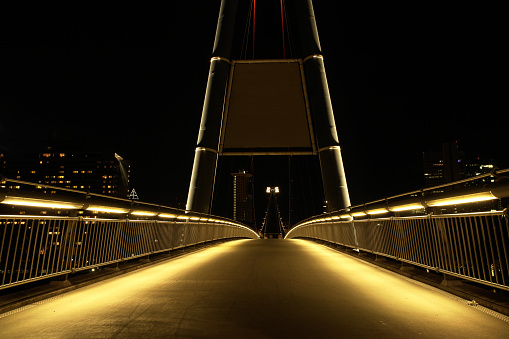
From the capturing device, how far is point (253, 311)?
12.0 ft

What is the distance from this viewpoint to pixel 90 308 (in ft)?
12.5

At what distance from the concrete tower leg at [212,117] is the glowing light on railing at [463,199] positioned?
12.9 metres

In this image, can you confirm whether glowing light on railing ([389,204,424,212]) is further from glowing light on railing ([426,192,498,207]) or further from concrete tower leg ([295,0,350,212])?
concrete tower leg ([295,0,350,212])

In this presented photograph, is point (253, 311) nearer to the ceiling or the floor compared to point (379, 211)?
nearer to the floor

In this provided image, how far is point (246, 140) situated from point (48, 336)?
1841 centimetres

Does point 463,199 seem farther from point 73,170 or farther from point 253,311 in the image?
A: point 73,170

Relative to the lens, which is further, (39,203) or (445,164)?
(445,164)

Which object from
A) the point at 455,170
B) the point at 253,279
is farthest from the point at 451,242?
the point at 455,170

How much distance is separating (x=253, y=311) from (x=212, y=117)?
622 inches

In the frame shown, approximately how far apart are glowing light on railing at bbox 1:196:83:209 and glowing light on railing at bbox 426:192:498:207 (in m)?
4.64

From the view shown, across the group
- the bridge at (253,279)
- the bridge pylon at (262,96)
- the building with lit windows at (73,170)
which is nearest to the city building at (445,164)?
the bridge at (253,279)

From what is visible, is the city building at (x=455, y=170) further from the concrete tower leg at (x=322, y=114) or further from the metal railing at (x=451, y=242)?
the concrete tower leg at (x=322, y=114)

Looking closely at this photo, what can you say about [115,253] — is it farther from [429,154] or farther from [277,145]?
[429,154]

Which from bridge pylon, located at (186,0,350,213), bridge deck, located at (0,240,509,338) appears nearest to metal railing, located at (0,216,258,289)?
bridge deck, located at (0,240,509,338)
